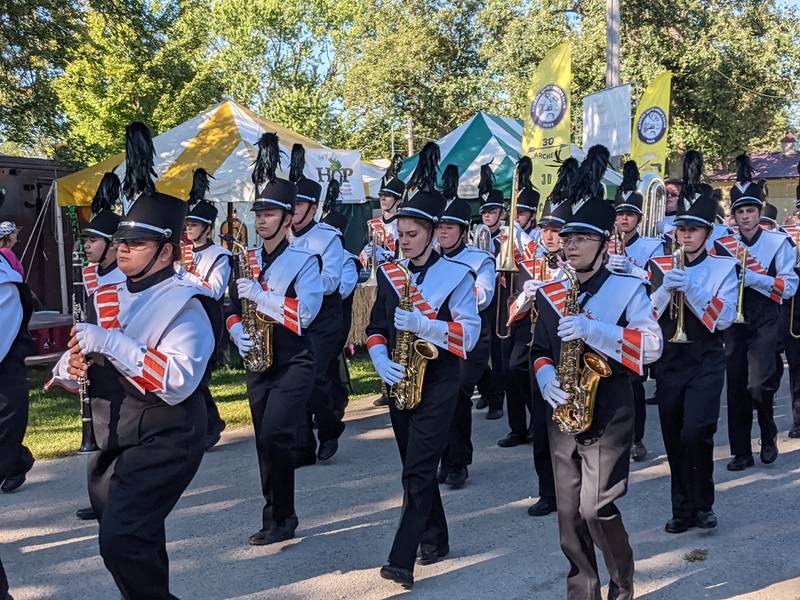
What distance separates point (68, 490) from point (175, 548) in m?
1.90

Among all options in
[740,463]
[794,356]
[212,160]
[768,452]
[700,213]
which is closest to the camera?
[700,213]

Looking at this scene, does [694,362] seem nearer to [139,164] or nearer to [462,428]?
[462,428]

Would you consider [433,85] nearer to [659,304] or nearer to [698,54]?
[698,54]

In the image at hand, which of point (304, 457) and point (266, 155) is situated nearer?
point (266, 155)

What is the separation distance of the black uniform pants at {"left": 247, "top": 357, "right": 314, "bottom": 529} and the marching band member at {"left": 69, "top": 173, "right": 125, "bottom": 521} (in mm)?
1159

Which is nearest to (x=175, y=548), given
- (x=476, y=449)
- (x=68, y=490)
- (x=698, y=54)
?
(x=68, y=490)

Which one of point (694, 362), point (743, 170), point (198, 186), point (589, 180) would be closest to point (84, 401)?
point (589, 180)

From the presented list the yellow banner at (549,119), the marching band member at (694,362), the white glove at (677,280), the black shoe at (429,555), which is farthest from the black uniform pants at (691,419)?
the yellow banner at (549,119)

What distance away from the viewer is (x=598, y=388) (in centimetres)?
458

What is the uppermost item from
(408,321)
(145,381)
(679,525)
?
(408,321)

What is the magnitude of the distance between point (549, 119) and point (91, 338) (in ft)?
30.7

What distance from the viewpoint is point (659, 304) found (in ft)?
20.4

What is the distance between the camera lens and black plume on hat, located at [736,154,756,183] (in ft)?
29.2

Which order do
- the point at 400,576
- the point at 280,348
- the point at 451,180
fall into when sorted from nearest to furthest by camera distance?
1. the point at 400,576
2. the point at 280,348
3. the point at 451,180
